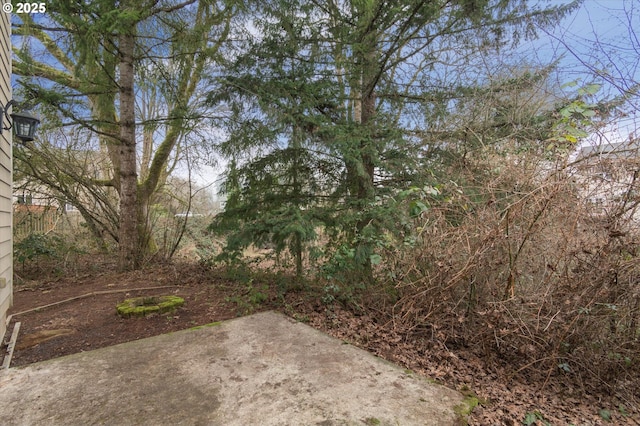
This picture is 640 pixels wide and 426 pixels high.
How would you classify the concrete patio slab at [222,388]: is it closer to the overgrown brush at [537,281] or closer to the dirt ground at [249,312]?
the dirt ground at [249,312]

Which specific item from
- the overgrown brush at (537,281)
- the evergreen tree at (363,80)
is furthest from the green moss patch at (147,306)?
the overgrown brush at (537,281)

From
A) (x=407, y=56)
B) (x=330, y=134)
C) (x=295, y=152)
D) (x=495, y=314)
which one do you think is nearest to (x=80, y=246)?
(x=295, y=152)

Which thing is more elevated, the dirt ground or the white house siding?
the white house siding

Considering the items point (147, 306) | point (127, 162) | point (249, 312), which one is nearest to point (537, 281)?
point (249, 312)

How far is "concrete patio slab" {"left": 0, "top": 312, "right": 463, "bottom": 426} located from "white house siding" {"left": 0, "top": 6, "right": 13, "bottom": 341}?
1.51 meters

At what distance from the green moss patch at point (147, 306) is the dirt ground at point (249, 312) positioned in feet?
0.26

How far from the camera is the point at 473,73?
505 cm

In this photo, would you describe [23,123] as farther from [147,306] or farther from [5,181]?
[147,306]

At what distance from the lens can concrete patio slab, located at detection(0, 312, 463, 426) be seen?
195 centimetres

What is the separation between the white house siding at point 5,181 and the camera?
11.1ft

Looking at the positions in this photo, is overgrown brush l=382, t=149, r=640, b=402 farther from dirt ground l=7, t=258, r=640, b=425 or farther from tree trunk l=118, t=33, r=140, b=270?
tree trunk l=118, t=33, r=140, b=270

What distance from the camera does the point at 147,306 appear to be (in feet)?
12.4

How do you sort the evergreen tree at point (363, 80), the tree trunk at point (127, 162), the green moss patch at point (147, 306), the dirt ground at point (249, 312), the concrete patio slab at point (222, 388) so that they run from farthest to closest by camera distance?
the tree trunk at point (127, 162)
the evergreen tree at point (363, 80)
the green moss patch at point (147, 306)
the dirt ground at point (249, 312)
the concrete patio slab at point (222, 388)

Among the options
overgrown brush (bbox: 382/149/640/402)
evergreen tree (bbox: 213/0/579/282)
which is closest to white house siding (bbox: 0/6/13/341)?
evergreen tree (bbox: 213/0/579/282)
